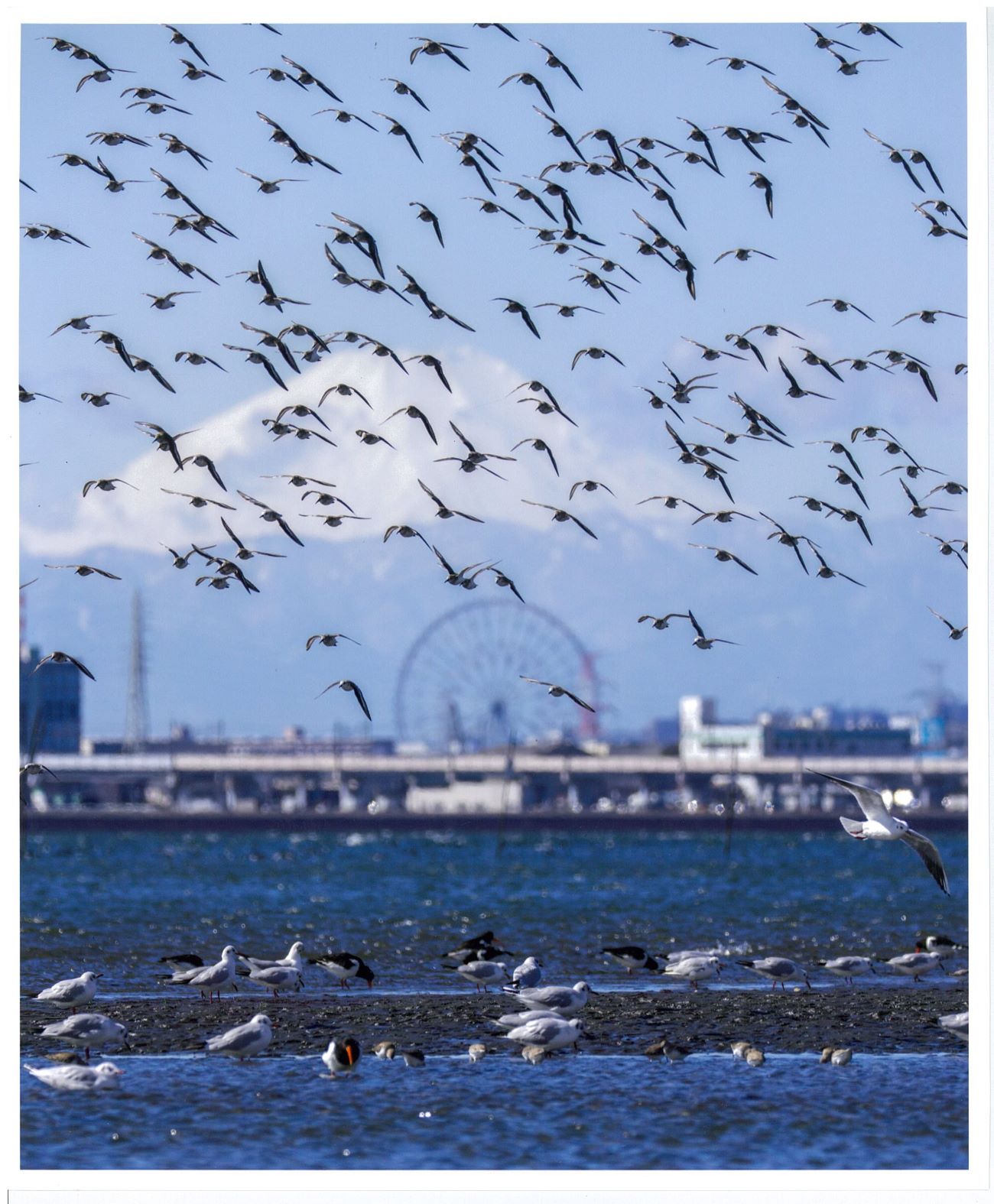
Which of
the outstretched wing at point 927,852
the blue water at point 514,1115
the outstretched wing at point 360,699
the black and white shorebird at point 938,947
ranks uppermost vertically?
the outstretched wing at point 360,699

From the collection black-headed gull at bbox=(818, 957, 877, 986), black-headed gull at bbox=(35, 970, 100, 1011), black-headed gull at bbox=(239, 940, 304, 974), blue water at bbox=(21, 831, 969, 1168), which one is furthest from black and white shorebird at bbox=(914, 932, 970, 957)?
black-headed gull at bbox=(35, 970, 100, 1011)

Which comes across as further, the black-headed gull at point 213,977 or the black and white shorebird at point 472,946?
the black and white shorebird at point 472,946

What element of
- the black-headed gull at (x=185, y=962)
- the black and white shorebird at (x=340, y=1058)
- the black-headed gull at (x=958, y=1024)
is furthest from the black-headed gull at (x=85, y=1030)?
the black-headed gull at (x=958, y=1024)

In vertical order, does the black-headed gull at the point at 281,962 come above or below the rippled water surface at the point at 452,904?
above

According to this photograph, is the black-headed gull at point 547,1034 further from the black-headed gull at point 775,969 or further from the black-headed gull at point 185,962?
the black-headed gull at point 185,962
